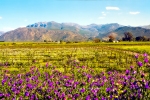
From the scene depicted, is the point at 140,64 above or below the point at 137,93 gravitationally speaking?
above

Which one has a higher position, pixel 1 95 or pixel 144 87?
pixel 144 87

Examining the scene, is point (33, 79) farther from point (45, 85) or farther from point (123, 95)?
point (123, 95)

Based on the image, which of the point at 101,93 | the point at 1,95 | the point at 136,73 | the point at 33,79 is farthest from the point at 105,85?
the point at 1,95

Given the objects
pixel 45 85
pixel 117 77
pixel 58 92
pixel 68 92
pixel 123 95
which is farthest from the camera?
pixel 117 77

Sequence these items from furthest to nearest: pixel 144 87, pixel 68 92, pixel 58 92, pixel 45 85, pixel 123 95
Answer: pixel 45 85 → pixel 68 92 → pixel 58 92 → pixel 123 95 → pixel 144 87

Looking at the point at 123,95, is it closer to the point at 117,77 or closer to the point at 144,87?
the point at 144,87

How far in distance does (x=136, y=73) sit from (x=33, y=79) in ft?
14.5

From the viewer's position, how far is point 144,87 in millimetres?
5910

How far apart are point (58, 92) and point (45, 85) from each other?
4.78 ft

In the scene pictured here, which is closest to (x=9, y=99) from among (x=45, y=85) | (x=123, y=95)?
(x=45, y=85)

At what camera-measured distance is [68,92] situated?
7430 mm

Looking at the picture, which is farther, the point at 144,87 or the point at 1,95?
the point at 1,95

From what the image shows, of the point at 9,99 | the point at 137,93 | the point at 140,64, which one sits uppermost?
the point at 140,64

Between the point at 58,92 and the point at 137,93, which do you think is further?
the point at 58,92
